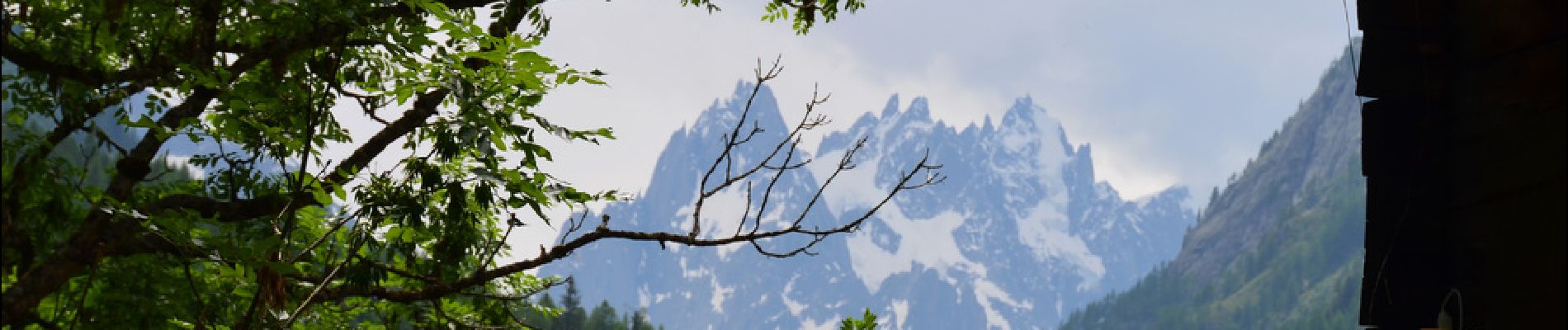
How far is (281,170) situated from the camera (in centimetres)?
1000

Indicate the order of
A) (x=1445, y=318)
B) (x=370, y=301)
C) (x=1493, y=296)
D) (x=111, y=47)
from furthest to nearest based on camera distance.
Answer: (x=370, y=301), (x=111, y=47), (x=1445, y=318), (x=1493, y=296)

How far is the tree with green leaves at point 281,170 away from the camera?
6.71 m

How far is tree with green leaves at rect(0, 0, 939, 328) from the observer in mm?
6711

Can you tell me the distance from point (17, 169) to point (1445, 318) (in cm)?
974

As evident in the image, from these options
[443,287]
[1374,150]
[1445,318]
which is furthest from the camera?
[443,287]

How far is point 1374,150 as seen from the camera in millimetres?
5473

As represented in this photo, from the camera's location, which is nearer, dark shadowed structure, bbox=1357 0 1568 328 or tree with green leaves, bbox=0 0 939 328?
dark shadowed structure, bbox=1357 0 1568 328

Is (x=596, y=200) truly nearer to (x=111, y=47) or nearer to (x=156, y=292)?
(x=111, y=47)

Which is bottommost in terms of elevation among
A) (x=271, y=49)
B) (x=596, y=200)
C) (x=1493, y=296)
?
(x=1493, y=296)

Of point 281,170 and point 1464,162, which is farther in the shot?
point 281,170

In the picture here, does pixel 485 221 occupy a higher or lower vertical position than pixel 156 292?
higher

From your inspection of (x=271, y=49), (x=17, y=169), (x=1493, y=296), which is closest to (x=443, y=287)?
(x=271, y=49)

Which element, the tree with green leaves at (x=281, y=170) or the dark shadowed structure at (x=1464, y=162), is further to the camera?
the tree with green leaves at (x=281, y=170)

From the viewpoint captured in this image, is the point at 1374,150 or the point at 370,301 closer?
the point at 1374,150
